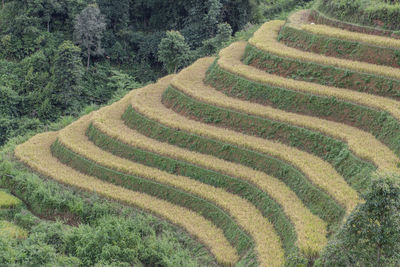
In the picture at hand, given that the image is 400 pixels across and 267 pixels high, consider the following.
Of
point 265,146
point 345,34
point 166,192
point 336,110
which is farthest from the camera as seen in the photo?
point 345,34

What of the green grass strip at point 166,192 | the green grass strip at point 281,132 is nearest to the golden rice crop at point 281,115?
the green grass strip at point 281,132

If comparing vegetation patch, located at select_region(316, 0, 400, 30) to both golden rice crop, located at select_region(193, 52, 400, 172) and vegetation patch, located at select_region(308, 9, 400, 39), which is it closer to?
vegetation patch, located at select_region(308, 9, 400, 39)

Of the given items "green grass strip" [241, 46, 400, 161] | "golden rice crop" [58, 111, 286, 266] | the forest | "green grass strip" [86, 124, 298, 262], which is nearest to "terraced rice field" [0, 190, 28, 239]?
"golden rice crop" [58, 111, 286, 266]

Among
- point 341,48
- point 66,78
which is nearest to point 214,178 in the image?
point 341,48

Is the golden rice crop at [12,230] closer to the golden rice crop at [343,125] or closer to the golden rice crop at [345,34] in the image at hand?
the golden rice crop at [343,125]

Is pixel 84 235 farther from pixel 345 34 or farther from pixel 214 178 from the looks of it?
pixel 345 34

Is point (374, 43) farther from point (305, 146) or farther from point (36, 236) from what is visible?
point (36, 236)

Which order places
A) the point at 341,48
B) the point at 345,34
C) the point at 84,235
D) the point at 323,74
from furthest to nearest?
the point at 345,34
the point at 341,48
the point at 323,74
the point at 84,235
